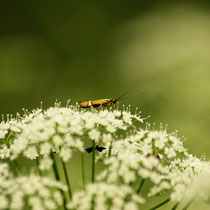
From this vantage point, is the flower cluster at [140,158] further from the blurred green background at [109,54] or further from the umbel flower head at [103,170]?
the blurred green background at [109,54]

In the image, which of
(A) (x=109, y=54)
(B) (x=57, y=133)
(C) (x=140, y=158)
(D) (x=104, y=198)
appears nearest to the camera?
(D) (x=104, y=198)

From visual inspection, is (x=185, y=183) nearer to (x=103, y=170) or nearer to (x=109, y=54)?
Answer: (x=103, y=170)

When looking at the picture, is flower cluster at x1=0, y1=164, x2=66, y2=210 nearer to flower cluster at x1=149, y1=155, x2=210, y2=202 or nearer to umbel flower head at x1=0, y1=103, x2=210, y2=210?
A: umbel flower head at x1=0, y1=103, x2=210, y2=210

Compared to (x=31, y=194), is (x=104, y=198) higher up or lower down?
lower down

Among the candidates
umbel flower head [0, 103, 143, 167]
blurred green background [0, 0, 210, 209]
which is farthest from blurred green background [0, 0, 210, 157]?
umbel flower head [0, 103, 143, 167]

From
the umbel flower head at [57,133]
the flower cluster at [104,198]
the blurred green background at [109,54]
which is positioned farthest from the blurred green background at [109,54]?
the flower cluster at [104,198]

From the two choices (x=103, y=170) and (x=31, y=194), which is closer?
(x=31, y=194)

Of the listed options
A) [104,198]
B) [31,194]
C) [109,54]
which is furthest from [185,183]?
[109,54]
